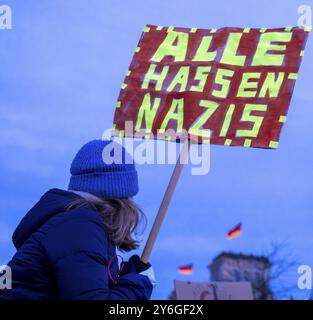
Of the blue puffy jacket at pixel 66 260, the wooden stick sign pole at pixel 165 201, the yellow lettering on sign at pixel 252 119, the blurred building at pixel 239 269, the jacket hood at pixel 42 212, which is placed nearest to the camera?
the blue puffy jacket at pixel 66 260

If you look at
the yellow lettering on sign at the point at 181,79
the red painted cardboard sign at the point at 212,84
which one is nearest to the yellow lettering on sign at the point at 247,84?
the red painted cardboard sign at the point at 212,84

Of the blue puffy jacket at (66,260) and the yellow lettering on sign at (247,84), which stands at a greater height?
the yellow lettering on sign at (247,84)

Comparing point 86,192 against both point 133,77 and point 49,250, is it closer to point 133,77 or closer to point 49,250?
point 49,250

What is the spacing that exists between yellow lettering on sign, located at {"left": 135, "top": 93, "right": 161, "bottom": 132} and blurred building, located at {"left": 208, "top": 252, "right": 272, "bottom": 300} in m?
0.78

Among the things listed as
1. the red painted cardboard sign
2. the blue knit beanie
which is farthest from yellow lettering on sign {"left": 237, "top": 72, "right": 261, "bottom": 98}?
the blue knit beanie

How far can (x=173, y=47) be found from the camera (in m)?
2.74

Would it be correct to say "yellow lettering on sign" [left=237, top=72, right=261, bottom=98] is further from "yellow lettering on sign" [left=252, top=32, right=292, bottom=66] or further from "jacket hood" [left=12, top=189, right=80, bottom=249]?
"jacket hood" [left=12, top=189, right=80, bottom=249]

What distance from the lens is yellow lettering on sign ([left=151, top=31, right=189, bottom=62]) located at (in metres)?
2.72

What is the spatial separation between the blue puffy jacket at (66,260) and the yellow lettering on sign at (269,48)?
109 cm

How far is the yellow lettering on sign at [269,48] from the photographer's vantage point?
258cm

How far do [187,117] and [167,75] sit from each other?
0.71 ft

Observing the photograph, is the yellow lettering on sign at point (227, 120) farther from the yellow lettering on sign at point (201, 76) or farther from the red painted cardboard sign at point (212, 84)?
the yellow lettering on sign at point (201, 76)
